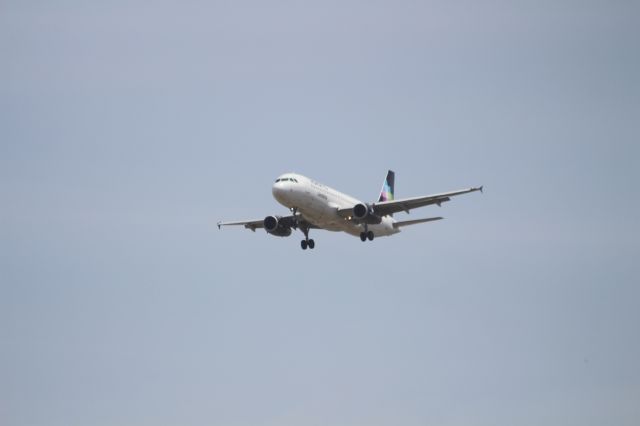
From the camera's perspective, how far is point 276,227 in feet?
264

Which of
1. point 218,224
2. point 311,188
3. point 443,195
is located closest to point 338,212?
point 311,188

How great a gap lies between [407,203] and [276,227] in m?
10.6

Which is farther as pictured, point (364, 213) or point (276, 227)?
point (276, 227)

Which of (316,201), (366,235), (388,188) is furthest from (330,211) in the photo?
(388,188)

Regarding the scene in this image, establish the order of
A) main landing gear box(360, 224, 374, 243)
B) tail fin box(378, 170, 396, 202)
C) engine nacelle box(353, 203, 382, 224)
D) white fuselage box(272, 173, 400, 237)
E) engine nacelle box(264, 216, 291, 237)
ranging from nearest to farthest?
1. white fuselage box(272, 173, 400, 237)
2. engine nacelle box(353, 203, 382, 224)
3. main landing gear box(360, 224, 374, 243)
4. engine nacelle box(264, 216, 291, 237)
5. tail fin box(378, 170, 396, 202)

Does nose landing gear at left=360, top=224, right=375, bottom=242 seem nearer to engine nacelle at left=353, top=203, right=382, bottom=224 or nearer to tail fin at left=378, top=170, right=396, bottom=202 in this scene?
engine nacelle at left=353, top=203, right=382, bottom=224

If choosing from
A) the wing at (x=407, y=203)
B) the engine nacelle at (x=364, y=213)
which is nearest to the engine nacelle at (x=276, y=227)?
the engine nacelle at (x=364, y=213)

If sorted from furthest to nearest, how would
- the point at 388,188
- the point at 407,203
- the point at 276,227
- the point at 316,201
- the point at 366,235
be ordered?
1. the point at 388,188
2. the point at 276,227
3. the point at 366,235
4. the point at 407,203
5. the point at 316,201

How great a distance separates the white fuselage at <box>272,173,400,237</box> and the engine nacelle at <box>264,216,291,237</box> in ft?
9.34

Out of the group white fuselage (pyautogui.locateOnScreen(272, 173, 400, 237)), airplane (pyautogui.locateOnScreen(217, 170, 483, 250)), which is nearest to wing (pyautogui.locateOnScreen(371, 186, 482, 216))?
airplane (pyautogui.locateOnScreen(217, 170, 483, 250))

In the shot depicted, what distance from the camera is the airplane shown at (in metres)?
74.0

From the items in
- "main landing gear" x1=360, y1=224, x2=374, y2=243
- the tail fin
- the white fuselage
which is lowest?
"main landing gear" x1=360, y1=224, x2=374, y2=243

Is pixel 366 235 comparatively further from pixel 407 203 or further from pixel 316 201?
pixel 316 201

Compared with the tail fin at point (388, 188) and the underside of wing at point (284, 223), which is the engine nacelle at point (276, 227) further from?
the tail fin at point (388, 188)
